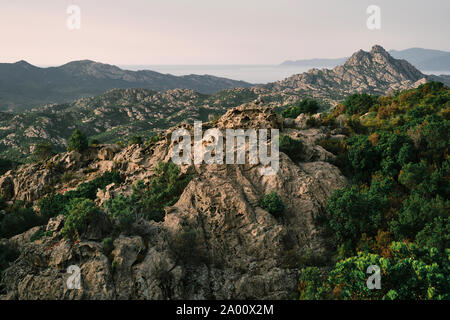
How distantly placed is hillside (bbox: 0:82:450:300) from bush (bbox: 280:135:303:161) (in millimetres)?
133

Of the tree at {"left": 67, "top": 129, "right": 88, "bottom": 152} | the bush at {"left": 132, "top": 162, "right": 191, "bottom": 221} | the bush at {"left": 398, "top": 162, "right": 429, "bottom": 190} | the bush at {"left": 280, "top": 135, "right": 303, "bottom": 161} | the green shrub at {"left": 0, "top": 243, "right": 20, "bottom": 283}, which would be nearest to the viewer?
the green shrub at {"left": 0, "top": 243, "right": 20, "bottom": 283}

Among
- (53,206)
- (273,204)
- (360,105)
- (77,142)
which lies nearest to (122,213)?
(273,204)

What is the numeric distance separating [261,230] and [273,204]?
Answer: 2.80m

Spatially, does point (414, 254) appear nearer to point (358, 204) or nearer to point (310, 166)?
point (358, 204)

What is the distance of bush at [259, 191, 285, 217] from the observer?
23.2 m

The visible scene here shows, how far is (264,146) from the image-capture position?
2875cm

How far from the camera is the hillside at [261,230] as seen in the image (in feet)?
52.1

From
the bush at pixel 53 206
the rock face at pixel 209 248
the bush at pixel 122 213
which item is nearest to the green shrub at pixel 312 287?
the rock face at pixel 209 248

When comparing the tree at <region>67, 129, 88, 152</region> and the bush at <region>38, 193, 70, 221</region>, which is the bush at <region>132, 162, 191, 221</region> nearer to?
the bush at <region>38, 193, 70, 221</region>

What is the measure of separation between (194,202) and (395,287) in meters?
15.7

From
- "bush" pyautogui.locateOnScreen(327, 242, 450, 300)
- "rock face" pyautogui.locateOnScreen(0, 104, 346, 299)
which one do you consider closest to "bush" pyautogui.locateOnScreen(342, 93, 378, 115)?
"rock face" pyautogui.locateOnScreen(0, 104, 346, 299)

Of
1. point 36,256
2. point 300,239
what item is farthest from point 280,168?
point 36,256

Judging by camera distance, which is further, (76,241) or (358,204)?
(358,204)

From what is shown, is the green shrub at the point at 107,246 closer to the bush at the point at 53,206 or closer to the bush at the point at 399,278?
the bush at the point at 399,278
